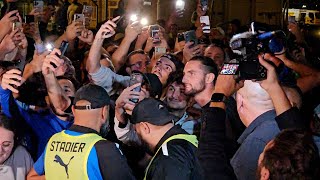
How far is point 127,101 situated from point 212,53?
1981 millimetres

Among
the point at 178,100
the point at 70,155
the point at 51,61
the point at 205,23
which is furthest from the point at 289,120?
the point at 205,23

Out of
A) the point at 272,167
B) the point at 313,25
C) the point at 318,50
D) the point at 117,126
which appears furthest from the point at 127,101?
the point at 313,25

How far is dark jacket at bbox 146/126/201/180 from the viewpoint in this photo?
3.35m

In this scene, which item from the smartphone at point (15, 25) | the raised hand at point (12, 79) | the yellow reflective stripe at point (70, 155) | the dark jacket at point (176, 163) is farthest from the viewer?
the smartphone at point (15, 25)

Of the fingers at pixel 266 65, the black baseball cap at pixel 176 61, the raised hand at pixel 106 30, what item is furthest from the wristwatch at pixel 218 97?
the raised hand at pixel 106 30

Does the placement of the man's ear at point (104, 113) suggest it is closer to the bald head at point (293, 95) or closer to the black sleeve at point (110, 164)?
the black sleeve at point (110, 164)

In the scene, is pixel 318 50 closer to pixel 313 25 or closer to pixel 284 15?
pixel 284 15

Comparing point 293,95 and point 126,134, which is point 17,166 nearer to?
point 126,134

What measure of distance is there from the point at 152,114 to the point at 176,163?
555 millimetres

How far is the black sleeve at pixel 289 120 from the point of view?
10.7 feet

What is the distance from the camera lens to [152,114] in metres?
3.83

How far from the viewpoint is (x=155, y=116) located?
3.82 meters

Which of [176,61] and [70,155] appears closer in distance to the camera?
[70,155]

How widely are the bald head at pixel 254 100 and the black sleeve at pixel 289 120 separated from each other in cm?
22
